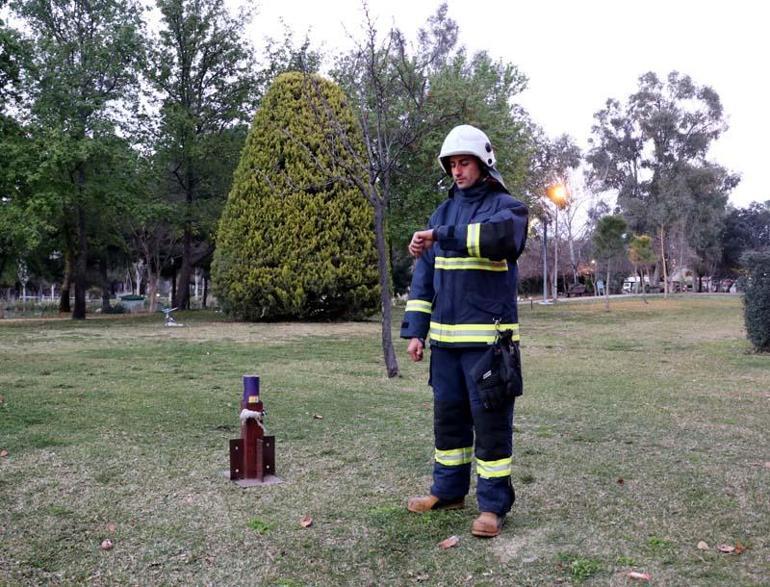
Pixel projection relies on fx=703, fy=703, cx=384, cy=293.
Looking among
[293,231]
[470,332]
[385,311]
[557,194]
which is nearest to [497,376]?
[470,332]

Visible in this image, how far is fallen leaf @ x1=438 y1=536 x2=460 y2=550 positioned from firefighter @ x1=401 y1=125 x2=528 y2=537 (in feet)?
0.38

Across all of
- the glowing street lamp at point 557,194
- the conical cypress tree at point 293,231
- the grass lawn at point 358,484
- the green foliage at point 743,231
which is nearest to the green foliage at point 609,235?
the glowing street lamp at point 557,194

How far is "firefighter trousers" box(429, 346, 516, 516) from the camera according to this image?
12.3 feet

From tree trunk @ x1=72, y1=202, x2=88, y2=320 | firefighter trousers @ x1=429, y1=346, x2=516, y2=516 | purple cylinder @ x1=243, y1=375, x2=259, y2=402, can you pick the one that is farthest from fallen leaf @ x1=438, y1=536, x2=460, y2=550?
tree trunk @ x1=72, y1=202, x2=88, y2=320

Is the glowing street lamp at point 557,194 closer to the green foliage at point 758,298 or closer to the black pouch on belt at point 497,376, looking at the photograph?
the green foliage at point 758,298

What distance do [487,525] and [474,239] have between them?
58.6 inches

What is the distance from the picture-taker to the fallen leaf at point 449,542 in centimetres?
357

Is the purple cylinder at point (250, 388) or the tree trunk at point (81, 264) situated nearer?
the purple cylinder at point (250, 388)

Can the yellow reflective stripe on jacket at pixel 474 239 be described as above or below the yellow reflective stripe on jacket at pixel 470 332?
above

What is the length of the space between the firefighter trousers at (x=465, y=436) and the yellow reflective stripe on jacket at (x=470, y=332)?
66 millimetres

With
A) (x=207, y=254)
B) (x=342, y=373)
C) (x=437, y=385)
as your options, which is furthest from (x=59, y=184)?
(x=437, y=385)

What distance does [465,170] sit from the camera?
12.9 ft

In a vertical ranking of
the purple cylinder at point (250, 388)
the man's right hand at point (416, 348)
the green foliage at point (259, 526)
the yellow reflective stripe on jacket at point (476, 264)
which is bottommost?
the green foliage at point (259, 526)

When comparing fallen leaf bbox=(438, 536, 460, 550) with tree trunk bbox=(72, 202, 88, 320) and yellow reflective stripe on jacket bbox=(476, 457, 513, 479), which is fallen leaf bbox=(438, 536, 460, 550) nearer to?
yellow reflective stripe on jacket bbox=(476, 457, 513, 479)
